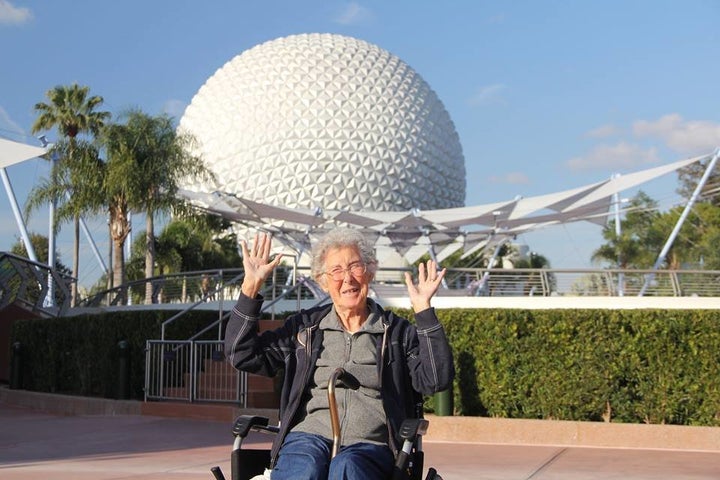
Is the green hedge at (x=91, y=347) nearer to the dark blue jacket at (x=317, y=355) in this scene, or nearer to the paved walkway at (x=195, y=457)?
the paved walkway at (x=195, y=457)

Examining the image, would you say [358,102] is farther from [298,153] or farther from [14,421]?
[14,421]

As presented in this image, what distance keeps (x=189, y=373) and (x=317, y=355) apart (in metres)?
11.4

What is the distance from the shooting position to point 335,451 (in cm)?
427

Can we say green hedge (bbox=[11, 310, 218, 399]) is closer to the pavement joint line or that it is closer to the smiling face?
the pavement joint line

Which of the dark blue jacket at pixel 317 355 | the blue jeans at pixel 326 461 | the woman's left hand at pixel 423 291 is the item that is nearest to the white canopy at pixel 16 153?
the dark blue jacket at pixel 317 355

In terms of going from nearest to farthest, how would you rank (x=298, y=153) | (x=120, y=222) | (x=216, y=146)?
(x=120, y=222) → (x=298, y=153) → (x=216, y=146)

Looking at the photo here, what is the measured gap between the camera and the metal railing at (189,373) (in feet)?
49.4

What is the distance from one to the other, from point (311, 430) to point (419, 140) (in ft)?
172

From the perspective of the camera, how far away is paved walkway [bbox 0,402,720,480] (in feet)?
29.0

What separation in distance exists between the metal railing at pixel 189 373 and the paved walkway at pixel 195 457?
128cm

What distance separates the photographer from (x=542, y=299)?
63.5ft

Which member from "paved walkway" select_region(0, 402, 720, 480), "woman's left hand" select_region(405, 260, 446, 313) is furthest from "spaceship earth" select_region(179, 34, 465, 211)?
"woman's left hand" select_region(405, 260, 446, 313)

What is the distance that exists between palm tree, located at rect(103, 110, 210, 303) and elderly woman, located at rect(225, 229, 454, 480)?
23.6 metres

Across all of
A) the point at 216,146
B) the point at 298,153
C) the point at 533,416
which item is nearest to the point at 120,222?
the point at 533,416
